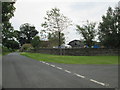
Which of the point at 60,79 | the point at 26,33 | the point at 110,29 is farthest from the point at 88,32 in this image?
the point at 26,33

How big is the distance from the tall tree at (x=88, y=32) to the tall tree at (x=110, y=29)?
7.55 meters

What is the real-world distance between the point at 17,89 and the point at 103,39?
41.9m

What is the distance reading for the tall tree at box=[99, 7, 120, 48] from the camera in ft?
151

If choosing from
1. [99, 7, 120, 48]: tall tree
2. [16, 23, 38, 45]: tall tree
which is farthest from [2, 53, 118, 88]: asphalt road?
[16, 23, 38, 45]: tall tree

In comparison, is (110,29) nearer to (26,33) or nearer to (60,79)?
(60,79)

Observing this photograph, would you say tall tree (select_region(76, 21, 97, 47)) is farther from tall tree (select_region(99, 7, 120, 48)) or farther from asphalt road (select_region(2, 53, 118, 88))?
asphalt road (select_region(2, 53, 118, 88))

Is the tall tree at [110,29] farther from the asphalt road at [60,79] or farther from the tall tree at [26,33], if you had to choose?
the tall tree at [26,33]

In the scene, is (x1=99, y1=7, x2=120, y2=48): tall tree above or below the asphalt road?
above

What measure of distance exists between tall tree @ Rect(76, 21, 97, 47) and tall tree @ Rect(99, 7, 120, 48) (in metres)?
7.55

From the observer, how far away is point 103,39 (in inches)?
1877

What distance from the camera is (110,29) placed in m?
47.2

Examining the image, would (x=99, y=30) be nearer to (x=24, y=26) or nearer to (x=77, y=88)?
(x=77, y=88)

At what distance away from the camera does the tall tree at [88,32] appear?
56562 mm

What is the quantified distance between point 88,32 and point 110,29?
10696 mm
